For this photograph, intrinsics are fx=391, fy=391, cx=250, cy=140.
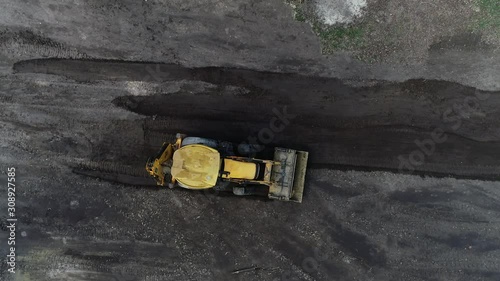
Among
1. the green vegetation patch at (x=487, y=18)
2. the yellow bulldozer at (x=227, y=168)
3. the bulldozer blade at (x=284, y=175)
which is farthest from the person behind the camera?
the green vegetation patch at (x=487, y=18)

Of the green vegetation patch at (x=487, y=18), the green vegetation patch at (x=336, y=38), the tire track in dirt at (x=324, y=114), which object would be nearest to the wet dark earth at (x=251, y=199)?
the tire track in dirt at (x=324, y=114)

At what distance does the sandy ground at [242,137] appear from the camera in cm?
783

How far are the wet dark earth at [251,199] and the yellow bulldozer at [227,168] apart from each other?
39 centimetres

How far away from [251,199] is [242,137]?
A: 1.28m

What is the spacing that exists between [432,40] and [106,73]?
6.61 m

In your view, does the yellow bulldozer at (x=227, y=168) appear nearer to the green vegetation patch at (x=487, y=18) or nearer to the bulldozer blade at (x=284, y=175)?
the bulldozer blade at (x=284, y=175)

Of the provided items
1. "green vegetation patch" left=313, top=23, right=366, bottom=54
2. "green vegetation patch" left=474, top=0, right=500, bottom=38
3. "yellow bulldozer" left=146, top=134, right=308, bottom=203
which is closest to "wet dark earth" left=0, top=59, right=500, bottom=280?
"yellow bulldozer" left=146, top=134, right=308, bottom=203

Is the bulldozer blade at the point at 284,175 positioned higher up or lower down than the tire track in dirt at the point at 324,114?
lower down

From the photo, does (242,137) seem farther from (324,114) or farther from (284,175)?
(324,114)

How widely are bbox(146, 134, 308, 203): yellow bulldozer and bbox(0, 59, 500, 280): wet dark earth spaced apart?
1.29 ft

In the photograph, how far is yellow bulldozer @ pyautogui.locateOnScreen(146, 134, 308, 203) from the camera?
22.2 ft

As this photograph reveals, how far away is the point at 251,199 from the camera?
8000mm

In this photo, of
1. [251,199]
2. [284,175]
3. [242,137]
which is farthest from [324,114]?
[251,199]

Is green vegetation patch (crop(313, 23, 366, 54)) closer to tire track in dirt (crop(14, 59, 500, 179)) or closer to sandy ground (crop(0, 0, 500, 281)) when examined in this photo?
sandy ground (crop(0, 0, 500, 281))
